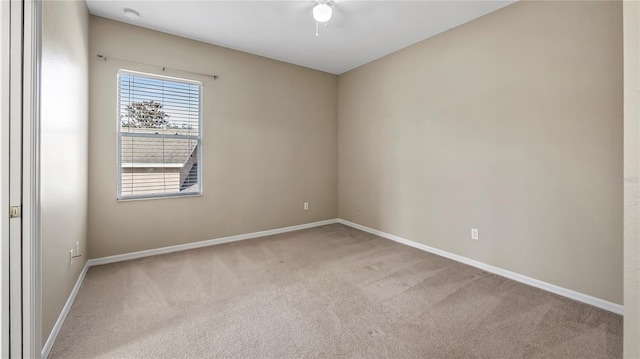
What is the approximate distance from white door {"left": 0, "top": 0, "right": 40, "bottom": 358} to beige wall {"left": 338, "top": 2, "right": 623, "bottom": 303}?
3531 mm

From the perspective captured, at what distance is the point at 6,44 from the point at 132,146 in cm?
204

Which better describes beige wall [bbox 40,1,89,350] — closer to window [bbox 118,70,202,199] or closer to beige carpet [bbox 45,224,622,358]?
beige carpet [bbox 45,224,622,358]

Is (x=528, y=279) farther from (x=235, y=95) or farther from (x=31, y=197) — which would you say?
(x=235, y=95)

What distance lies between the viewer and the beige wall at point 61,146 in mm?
1587

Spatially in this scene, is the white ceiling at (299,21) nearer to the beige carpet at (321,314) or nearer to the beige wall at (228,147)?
the beige wall at (228,147)

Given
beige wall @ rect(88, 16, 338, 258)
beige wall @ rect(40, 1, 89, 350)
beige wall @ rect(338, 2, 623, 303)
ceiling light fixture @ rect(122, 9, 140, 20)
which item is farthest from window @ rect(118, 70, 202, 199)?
beige wall @ rect(338, 2, 623, 303)

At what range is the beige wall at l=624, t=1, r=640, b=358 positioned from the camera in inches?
33.1

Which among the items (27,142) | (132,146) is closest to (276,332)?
(27,142)

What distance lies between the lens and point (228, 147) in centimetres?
380

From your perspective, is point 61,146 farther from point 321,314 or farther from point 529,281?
point 529,281

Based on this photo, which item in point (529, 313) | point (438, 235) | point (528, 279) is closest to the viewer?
point (529, 313)

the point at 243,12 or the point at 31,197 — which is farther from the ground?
the point at 243,12

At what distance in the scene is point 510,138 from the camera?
2732mm

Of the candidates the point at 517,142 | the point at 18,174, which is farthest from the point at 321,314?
the point at 517,142
